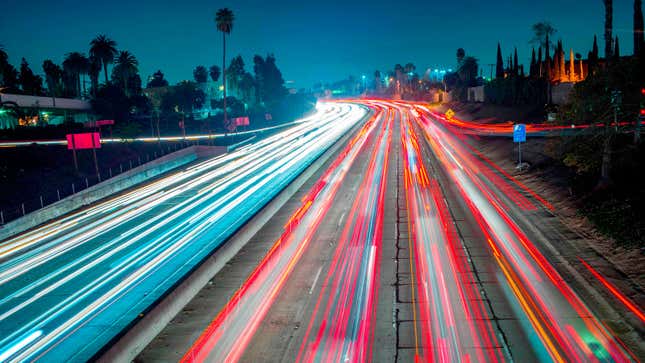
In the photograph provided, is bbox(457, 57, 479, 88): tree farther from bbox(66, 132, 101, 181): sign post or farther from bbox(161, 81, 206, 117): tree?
bbox(66, 132, 101, 181): sign post

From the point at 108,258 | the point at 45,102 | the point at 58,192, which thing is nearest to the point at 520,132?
the point at 108,258

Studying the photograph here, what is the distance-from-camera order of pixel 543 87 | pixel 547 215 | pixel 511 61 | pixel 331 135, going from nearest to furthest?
pixel 547 215 → pixel 543 87 → pixel 331 135 → pixel 511 61

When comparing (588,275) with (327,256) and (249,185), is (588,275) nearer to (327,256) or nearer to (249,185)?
(327,256)

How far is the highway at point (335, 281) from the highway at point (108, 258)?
0.28 ft

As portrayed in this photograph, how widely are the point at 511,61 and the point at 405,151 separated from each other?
1963 inches

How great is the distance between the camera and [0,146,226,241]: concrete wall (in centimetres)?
2783

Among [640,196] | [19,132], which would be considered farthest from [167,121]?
[640,196]

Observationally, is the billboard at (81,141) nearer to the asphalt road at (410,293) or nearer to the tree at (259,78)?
the asphalt road at (410,293)

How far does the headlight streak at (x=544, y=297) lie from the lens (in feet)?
36.6

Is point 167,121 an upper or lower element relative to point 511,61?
lower

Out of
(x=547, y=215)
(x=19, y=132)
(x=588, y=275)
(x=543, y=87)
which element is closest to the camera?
(x=588, y=275)

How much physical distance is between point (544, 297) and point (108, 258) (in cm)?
1717

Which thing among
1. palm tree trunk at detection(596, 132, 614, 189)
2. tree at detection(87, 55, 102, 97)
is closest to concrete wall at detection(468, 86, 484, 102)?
palm tree trunk at detection(596, 132, 614, 189)

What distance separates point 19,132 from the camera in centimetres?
5581
